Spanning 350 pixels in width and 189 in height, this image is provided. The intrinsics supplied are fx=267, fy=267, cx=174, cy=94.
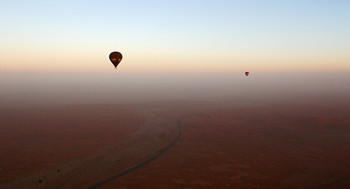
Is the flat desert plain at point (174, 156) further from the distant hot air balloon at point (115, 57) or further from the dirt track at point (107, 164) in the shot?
the distant hot air balloon at point (115, 57)

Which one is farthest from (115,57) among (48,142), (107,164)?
(107,164)

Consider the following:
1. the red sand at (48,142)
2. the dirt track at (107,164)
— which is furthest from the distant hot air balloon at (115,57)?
the dirt track at (107,164)

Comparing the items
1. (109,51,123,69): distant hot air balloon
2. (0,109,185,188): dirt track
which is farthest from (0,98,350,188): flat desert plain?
(109,51,123,69): distant hot air balloon

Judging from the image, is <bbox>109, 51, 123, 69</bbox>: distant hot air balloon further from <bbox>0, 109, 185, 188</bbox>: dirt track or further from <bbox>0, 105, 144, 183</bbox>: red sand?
<bbox>0, 109, 185, 188</bbox>: dirt track

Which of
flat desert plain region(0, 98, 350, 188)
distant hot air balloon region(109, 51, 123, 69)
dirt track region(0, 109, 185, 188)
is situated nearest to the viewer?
dirt track region(0, 109, 185, 188)

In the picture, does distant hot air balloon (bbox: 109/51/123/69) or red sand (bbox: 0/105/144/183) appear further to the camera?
distant hot air balloon (bbox: 109/51/123/69)

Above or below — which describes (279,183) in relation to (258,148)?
below

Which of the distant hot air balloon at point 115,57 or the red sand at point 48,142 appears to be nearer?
the red sand at point 48,142

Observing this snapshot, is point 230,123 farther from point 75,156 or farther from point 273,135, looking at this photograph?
point 75,156

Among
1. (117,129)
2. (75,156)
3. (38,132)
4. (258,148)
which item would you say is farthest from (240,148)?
(38,132)

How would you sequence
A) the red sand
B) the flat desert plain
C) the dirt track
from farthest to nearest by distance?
the red sand, the flat desert plain, the dirt track

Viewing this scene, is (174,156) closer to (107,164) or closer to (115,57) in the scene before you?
(107,164)
